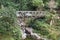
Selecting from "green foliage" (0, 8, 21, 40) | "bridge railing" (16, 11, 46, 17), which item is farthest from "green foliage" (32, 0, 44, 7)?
"green foliage" (0, 8, 21, 40)

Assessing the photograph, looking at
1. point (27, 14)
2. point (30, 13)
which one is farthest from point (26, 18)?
point (30, 13)

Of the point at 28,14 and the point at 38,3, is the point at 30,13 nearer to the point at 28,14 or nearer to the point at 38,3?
the point at 28,14

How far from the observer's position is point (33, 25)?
14.5m

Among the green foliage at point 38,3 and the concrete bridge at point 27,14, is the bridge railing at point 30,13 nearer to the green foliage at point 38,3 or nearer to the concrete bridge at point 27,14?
the concrete bridge at point 27,14

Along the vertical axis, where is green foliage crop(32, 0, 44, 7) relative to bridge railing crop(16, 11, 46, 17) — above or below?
above

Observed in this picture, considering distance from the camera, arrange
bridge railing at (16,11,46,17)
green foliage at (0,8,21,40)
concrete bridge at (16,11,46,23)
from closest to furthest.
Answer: green foliage at (0,8,21,40) < concrete bridge at (16,11,46,23) < bridge railing at (16,11,46,17)

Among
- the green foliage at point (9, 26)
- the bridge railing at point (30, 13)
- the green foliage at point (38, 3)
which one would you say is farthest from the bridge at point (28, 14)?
the green foliage at point (9, 26)

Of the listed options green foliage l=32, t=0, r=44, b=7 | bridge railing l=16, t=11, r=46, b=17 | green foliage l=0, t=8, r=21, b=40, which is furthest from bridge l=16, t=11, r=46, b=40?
green foliage l=0, t=8, r=21, b=40

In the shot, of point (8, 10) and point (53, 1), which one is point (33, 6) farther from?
point (8, 10)

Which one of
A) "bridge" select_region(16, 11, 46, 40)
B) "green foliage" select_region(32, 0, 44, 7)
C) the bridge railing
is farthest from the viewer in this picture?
"green foliage" select_region(32, 0, 44, 7)

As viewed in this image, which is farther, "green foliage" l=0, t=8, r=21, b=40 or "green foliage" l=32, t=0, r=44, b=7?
"green foliage" l=32, t=0, r=44, b=7

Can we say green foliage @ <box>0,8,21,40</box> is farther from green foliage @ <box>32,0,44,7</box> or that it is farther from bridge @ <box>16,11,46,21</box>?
green foliage @ <box>32,0,44,7</box>

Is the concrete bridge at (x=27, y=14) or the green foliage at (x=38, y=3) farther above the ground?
the green foliage at (x=38, y=3)

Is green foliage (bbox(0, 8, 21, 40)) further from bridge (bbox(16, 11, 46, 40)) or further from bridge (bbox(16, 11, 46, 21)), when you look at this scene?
bridge (bbox(16, 11, 46, 21))
